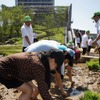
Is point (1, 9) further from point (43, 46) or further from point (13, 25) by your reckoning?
point (43, 46)

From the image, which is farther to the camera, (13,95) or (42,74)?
(13,95)

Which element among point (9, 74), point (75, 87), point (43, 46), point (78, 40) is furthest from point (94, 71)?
point (78, 40)

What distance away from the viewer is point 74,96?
7.04 metres

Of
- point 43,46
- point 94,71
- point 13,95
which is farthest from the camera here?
point 94,71

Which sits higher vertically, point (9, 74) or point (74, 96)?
point (9, 74)

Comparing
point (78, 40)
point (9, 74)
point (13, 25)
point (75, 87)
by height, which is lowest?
point (13, 25)

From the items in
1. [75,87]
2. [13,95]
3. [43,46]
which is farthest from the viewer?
[75,87]

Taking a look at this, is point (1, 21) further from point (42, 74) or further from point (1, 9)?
point (42, 74)

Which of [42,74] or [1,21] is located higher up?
[42,74]

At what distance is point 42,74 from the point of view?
152 inches

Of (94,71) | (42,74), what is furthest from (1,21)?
(42,74)

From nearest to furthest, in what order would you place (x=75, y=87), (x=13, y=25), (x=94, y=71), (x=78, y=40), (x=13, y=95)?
(x=13, y=95) < (x=75, y=87) < (x=94, y=71) < (x=78, y=40) < (x=13, y=25)

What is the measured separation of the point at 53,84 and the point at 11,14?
123ft

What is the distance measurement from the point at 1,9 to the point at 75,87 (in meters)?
39.7
